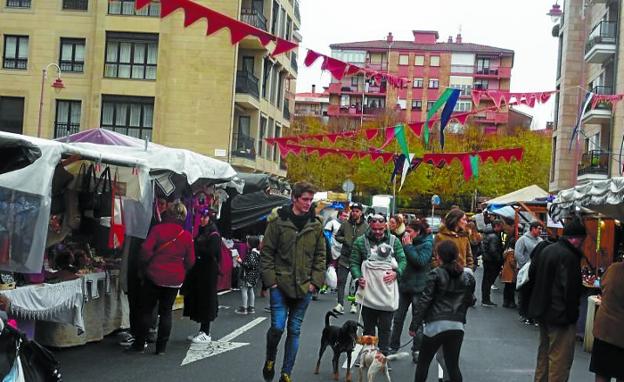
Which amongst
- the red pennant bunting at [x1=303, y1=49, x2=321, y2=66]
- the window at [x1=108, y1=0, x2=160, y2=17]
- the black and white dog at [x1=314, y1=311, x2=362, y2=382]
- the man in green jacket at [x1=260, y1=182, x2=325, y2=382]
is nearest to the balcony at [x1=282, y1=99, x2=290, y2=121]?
the window at [x1=108, y1=0, x2=160, y2=17]

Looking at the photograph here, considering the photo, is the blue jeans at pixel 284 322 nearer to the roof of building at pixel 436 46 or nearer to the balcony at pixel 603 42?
the balcony at pixel 603 42

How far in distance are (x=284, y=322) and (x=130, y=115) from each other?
31.1m

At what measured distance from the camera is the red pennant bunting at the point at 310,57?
41.2 feet

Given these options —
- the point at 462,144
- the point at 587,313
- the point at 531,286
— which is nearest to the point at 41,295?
the point at 531,286

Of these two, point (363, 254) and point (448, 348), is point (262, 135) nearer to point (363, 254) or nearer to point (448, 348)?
point (363, 254)

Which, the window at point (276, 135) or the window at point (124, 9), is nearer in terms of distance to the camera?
the window at point (124, 9)

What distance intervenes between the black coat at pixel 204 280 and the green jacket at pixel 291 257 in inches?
122

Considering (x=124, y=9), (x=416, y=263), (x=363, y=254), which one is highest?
(x=124, y=9)

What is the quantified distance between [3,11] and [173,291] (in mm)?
32836

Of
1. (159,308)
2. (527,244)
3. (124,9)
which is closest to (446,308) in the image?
(159,308)

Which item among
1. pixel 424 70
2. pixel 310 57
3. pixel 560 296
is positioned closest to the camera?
pixel 560 296

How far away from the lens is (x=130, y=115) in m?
37.2

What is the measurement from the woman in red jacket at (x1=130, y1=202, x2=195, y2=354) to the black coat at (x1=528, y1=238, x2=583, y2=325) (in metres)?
4.43

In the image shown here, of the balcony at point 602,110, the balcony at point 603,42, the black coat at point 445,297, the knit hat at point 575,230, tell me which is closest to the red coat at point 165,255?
the black coat at point 445,297
